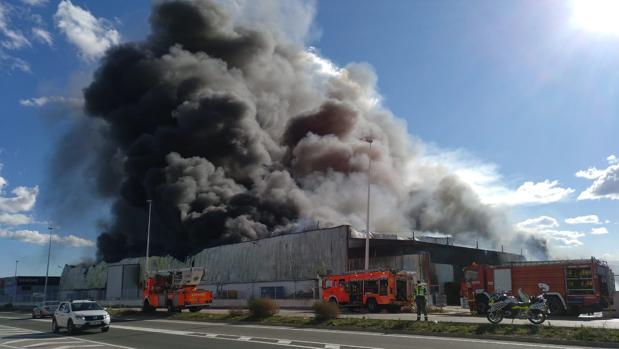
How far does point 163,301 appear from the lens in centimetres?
2972

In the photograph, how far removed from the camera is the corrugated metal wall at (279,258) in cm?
4147

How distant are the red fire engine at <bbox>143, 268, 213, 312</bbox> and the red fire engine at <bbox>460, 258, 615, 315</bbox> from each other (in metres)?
14.1

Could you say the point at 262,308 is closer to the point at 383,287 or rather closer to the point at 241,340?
the point at 383,287

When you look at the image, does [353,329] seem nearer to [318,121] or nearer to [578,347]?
[578,347]

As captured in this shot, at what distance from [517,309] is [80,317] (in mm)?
14723

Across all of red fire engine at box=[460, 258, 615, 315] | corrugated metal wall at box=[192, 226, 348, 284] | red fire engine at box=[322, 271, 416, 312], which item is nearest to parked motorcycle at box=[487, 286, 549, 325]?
red fire engine at box=[460, 258, 615, 315]

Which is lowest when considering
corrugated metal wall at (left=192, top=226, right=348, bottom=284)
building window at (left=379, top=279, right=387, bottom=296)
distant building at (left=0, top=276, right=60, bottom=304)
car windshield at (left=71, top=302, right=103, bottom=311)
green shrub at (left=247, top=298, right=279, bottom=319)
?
distant building at (left=0, top=276, right=60, bottom=304)

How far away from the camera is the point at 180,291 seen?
28797 millimetres

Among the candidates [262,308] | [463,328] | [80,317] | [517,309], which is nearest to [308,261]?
[262,308]

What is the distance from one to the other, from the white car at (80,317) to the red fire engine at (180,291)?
8881mm

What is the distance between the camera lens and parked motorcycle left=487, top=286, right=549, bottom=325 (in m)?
17.1

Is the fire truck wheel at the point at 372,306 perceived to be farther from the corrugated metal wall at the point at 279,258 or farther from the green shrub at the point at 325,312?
the corrugated metal wall at the point at 279,258

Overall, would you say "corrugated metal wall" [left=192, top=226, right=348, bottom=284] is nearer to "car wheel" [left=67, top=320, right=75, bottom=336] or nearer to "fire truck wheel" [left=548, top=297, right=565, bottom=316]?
"fire truck wheel" [left=548, top=297, right=565, bottom=316]

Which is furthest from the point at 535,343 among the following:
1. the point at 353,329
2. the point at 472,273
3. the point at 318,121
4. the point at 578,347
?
the point at 318,121
